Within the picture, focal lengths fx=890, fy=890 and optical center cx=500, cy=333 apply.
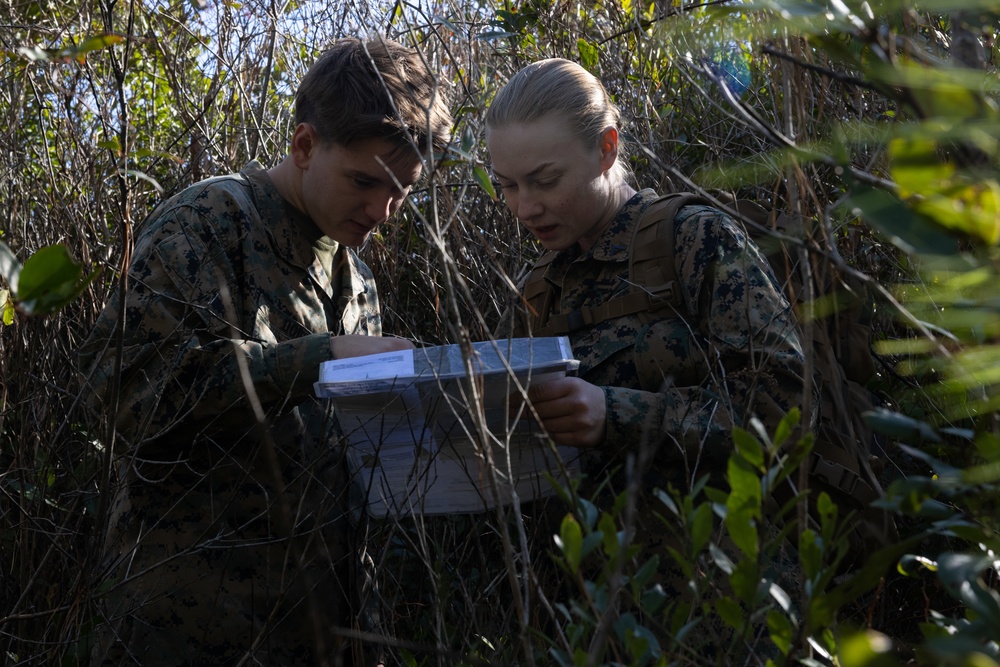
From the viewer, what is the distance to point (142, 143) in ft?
15.2

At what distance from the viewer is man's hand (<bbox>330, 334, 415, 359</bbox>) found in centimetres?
188

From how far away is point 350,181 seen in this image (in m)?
2.20

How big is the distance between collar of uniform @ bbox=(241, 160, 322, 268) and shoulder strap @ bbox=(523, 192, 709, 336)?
0.63 metres

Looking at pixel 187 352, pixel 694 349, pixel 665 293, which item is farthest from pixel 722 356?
pixel 187 352

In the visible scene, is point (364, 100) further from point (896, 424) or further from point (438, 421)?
point (896, 424)

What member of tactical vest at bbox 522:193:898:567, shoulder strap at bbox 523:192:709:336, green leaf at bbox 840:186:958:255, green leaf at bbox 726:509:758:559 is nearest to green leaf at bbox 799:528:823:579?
green leaf at bbox 726:509:758:559

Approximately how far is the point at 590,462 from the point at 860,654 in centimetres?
150

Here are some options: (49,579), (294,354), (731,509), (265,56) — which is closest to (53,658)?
(49,579)

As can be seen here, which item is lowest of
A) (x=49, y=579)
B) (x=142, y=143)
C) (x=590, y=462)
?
(x=49, y=579)

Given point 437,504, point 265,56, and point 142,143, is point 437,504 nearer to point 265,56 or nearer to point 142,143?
point 265,56

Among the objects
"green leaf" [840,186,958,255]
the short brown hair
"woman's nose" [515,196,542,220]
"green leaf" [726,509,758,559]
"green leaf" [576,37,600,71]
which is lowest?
"woman's nose" [515,196,542,220]

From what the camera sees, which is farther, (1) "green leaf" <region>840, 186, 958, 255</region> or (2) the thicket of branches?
(2) the thicket of branches

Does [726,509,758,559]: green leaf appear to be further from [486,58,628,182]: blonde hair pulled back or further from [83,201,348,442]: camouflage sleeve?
[486,58,628,182]: blonde hair pulled back

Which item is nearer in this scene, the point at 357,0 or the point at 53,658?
the point at 53,658
